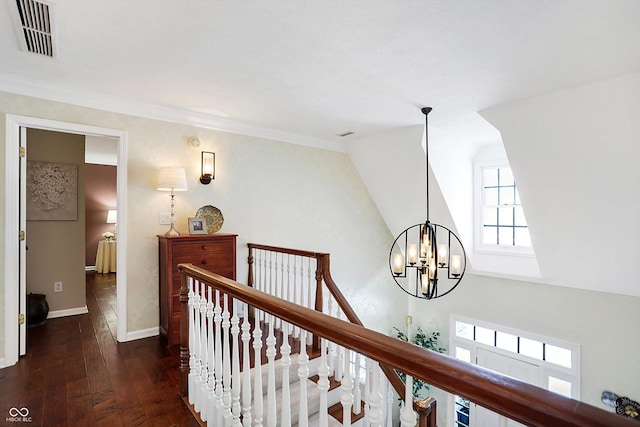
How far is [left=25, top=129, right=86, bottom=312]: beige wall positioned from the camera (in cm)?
373

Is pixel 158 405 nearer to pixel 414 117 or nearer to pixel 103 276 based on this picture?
pixel 414 117

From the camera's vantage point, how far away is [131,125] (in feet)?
10.6

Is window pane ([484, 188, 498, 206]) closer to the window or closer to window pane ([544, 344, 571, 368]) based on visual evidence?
the window

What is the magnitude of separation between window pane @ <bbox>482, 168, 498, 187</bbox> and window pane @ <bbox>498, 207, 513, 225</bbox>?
413mm

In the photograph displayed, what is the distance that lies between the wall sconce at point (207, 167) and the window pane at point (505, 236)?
4305mm

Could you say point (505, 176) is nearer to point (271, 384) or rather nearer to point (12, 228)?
point (271, 384)

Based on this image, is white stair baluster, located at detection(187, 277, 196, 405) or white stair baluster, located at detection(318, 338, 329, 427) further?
white stair baluster, located at detection(187, 277, 196, 405)

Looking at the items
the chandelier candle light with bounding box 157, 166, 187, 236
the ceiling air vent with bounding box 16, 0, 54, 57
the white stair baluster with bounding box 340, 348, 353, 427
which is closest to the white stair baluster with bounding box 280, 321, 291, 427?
the white stair baluster with bounding box 340, 348, 353, 427

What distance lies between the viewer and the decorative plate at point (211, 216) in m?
3.62

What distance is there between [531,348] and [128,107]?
604 centimetres

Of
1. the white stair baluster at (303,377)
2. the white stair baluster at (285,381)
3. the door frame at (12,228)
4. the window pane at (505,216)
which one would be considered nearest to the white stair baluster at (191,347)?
the white stair baluster at (285,381)

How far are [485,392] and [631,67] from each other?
3.06 m

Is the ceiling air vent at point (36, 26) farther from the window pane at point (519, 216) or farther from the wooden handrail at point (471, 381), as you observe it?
the window pane at point (519, 216)

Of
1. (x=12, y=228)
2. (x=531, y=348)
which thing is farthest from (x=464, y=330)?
(x=12, y=228)
